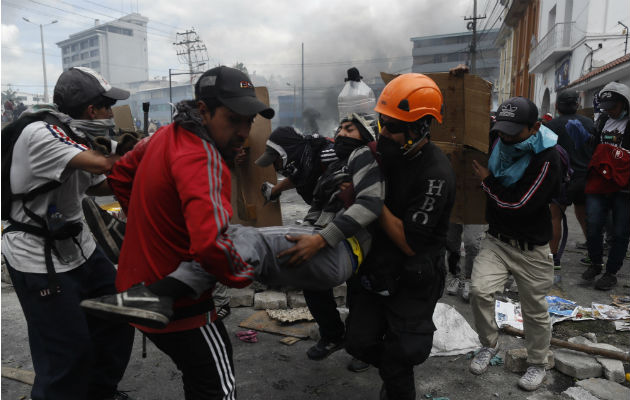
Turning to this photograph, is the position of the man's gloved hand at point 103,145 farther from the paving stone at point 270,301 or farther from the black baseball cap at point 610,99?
the black baseball cap at point 610,99

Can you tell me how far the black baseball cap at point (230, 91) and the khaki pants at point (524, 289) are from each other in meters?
2.33

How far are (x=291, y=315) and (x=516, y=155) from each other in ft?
8.18

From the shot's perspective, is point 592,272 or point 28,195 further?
point 592,272

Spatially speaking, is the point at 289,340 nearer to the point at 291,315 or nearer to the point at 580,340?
the point at 291,315

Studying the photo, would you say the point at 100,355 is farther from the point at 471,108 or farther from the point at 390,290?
the point at 471,108

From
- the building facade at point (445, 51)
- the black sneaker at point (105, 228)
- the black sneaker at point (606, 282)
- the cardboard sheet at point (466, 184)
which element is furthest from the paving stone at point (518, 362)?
the building facade at point (445, 51)

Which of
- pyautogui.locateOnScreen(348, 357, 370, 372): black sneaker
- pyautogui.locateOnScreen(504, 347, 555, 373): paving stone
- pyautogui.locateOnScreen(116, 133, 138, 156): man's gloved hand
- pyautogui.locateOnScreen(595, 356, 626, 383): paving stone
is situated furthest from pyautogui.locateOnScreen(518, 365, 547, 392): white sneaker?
pyautogui.locateOnScreen(116, 133, 138, 156): man's gloved hand

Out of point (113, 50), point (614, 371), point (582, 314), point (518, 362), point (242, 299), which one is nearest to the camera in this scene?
point (614, 371)

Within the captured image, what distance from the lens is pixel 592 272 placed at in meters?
5.35

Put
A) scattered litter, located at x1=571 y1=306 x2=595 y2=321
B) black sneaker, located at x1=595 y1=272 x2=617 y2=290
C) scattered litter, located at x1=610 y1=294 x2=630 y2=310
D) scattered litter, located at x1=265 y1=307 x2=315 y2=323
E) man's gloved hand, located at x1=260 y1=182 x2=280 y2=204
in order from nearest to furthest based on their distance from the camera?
man's gloved hand, located at x1=260 y1=182 x2=280 y2=204, scattered litter, located at x1=265 y1=307 x2=315 y2=323, scattered litter, located at x1=571 y1=306 x2=595 y2=321, scattered litter, located at x1=610 y1=294 x2=630 y2=310, black sneaker, located at x1=595 y1=272 x2=617 y2=290

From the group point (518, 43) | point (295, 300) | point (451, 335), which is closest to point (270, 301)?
point (295, 300)

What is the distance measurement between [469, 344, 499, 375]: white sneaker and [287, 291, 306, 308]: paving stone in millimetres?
1743

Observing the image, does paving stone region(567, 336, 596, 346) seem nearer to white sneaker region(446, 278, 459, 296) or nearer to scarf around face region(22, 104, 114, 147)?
white sneaker region(446, 278, 459, 296)

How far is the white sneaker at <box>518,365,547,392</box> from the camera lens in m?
3.14
